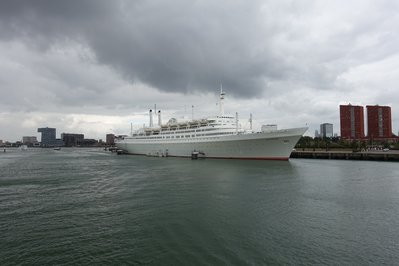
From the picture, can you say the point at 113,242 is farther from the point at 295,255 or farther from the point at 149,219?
the point at 295,255

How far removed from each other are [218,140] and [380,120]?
384 ft

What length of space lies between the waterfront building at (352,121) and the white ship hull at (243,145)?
104262 millimetres

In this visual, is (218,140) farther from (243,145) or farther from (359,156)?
(359,156)

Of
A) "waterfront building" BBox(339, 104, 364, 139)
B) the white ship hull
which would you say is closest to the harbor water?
the white ship hull

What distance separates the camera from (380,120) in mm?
139375

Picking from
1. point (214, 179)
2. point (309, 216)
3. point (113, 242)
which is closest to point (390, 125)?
point (214, 179)

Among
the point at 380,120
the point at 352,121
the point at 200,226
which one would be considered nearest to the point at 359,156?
the point at 200,226

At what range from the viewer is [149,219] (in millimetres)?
14727

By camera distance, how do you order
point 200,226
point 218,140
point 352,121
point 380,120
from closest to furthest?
point 200,226, point 218,140, point 380,120, point 352,121

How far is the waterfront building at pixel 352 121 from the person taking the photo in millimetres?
141000

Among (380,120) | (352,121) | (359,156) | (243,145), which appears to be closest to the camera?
(243,145)

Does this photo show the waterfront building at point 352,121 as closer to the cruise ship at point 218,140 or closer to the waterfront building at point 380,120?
the waterfront building at point 380,120

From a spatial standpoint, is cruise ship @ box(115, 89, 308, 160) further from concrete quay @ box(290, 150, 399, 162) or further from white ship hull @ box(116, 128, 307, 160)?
concrete quay @ box(290, 150, 399, 162)

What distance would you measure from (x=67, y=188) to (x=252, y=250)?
1893 centimetres
